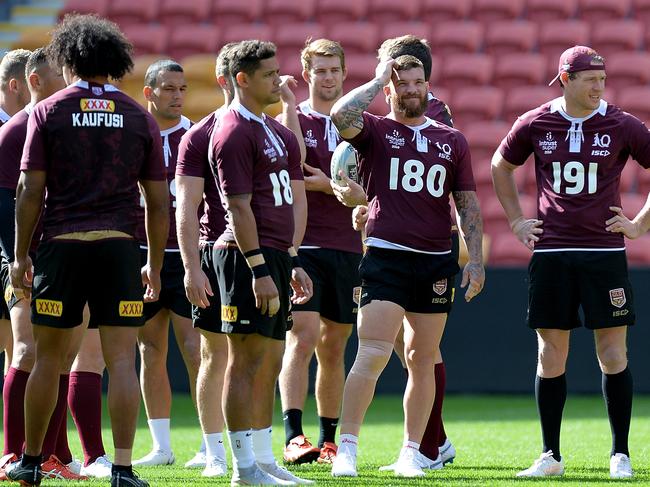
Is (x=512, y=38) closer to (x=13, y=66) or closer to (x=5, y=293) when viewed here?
(x=13, y=66)

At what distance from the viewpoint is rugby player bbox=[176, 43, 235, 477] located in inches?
213

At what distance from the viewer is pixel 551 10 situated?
14219 millimetres

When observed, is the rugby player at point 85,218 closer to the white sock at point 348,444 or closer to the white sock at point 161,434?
the white sock at point 348,444

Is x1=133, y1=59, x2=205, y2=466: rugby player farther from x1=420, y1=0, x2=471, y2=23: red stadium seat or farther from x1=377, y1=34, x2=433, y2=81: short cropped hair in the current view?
x1=420, y1=0, x2=471, y2=23: red stadium seat

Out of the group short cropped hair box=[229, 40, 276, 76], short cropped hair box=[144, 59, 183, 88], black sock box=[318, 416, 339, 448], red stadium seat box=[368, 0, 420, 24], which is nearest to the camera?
short cropped hair box=[229, 40, 276, 76]

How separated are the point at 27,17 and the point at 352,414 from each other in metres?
11.2

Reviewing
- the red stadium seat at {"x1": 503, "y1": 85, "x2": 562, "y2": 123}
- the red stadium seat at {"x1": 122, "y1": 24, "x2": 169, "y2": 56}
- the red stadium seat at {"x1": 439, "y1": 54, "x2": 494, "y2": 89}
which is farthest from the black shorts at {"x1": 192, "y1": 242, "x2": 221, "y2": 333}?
the red stadium seat at {"x1": 122, "y1": 24, "x2": 169, "y2": 56}

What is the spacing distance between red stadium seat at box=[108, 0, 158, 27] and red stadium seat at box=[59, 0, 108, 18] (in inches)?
3.6

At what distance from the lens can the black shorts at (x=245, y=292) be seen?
518cm

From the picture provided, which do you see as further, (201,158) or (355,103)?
(355,103)

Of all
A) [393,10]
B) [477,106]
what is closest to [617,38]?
[477,106]

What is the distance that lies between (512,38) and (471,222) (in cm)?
826

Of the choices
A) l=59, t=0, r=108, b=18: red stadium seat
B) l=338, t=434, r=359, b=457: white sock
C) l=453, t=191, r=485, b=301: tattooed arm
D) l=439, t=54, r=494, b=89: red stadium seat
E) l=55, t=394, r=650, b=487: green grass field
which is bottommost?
l=55, t=394, r=650, b=487: green grass field

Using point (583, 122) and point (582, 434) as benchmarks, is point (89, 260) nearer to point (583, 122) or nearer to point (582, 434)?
point (583, 122)
